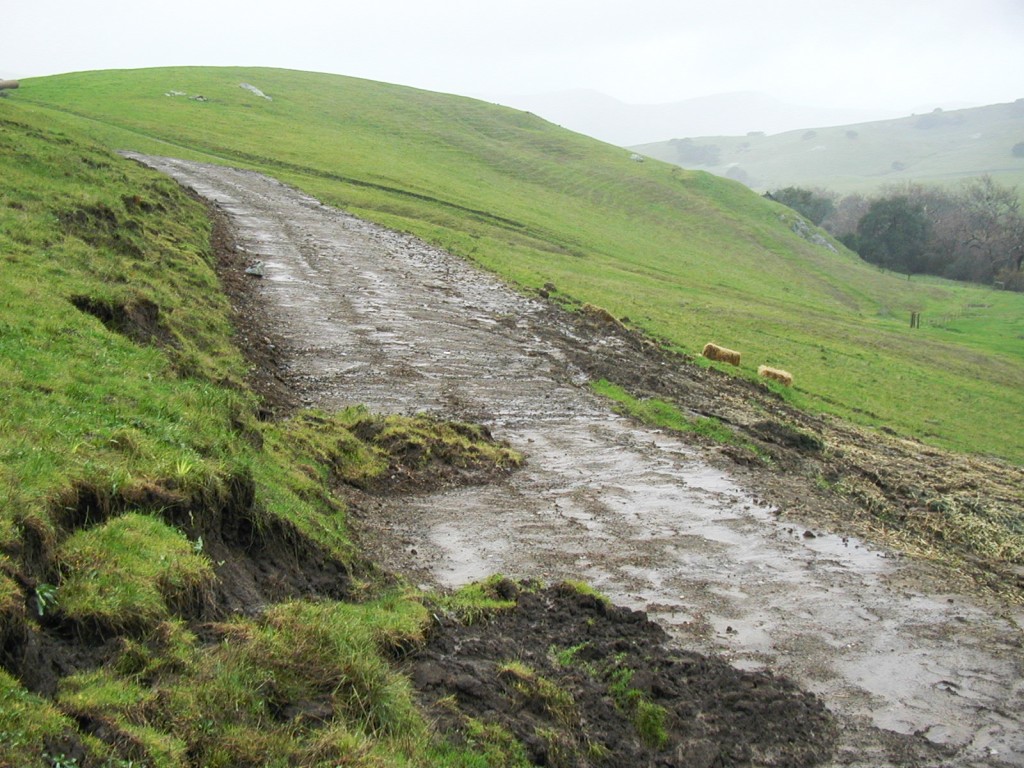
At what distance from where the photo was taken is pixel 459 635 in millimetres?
8898

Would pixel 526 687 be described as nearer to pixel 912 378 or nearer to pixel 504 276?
pixel 504 276

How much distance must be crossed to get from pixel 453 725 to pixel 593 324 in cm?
2451

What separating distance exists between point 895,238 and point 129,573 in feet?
353

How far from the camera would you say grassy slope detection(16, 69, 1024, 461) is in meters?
36.6

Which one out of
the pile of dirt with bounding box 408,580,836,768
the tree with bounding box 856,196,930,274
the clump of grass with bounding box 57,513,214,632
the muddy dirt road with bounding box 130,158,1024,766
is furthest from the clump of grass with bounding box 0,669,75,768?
the tree with bounding box 856,196,930,274

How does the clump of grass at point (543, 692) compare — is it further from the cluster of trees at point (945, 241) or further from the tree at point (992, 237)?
the tree at point (992, 237)

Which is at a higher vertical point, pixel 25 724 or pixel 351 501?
pixel 25 724

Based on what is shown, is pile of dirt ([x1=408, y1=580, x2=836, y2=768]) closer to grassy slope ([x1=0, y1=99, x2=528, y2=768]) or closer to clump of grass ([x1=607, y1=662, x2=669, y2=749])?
clump of grass ([x1=607, y1=662, x2=669, y2=749])

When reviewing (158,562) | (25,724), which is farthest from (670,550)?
(25,724)

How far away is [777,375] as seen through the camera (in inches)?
1171

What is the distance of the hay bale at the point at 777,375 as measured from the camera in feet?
97.0

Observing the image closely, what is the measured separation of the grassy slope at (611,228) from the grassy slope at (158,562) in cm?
2101

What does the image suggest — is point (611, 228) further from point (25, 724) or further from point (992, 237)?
point (25, 724)

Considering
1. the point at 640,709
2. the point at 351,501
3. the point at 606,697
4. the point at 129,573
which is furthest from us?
the point at 351,501
